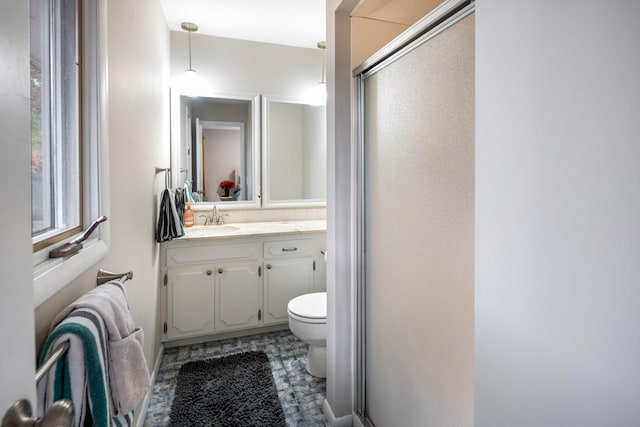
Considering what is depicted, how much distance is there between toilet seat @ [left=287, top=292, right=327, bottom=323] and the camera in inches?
80.1

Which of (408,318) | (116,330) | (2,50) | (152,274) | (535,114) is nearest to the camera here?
(2,50)

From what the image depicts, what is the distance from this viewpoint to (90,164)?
1.05 metres

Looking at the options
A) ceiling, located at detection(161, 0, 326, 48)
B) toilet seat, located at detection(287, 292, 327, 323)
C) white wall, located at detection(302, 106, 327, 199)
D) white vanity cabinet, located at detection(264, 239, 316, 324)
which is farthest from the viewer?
white wall, located at detection(302, 106, 327, 199)

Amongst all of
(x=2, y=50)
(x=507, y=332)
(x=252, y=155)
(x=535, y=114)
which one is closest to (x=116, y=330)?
(x=2, y=50)

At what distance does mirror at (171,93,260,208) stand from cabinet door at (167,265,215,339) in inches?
31.1

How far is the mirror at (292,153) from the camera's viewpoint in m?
3.15

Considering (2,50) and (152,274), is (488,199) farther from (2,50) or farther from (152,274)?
(152,274)

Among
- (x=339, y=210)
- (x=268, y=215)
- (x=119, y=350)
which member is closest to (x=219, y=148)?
(x=268, y=215)

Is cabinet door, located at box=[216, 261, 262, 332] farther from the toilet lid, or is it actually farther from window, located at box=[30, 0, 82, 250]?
window, located at box=[30, 0, 82, 250]

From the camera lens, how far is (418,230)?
1213mm

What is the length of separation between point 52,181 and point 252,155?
7.36 ft

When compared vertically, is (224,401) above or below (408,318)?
below

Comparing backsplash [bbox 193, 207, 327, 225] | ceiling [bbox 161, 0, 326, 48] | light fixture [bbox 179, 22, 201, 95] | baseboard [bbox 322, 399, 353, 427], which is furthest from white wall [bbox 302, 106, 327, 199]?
baseboard [bbox 322, 399, 353, 427]

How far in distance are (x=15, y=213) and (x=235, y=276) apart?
229 cm
